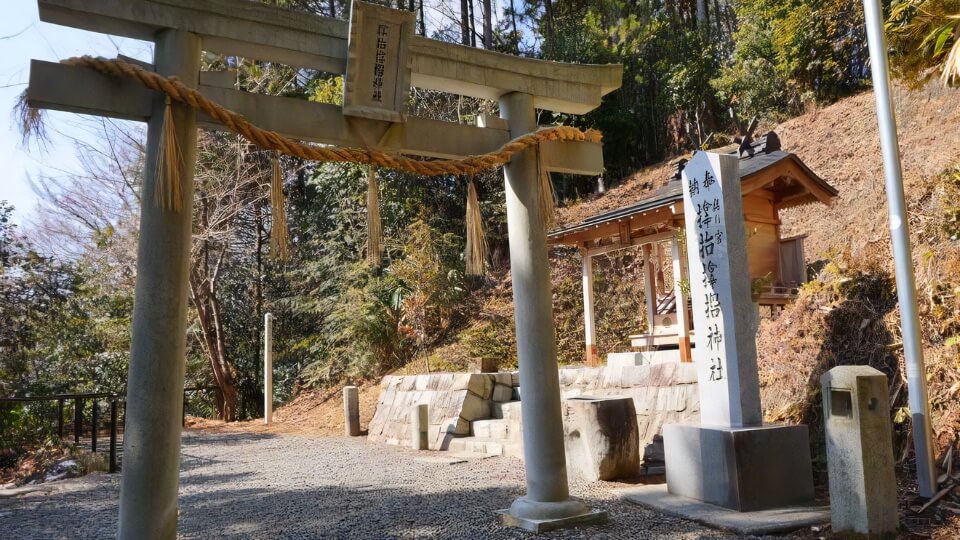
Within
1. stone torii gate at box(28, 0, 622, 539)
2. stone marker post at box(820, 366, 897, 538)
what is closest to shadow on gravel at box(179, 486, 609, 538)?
stone torii gate at box(28, 0, 622, 539)

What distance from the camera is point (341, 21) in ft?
14.1

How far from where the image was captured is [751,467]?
497cm

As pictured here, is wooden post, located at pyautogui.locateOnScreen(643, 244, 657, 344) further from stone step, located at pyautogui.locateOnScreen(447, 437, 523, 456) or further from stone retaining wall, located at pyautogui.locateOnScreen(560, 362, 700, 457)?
stone step, located at pyautogui.locateOnScreen(447, 437, 523, 456)

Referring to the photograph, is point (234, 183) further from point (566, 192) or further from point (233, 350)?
point (566, 192)

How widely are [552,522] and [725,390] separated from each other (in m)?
1.98

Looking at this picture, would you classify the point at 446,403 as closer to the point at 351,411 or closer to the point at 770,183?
the point at 351,411

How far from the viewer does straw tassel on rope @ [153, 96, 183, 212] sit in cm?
369

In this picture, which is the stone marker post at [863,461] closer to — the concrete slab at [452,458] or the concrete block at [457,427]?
the concrete slab at [452,458]

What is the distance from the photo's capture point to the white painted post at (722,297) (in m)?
5.40

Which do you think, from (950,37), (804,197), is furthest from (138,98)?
(804,197)

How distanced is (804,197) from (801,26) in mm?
9811

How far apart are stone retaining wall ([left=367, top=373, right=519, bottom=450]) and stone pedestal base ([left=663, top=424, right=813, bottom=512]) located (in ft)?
16.2

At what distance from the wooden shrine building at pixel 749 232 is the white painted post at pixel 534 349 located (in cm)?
377

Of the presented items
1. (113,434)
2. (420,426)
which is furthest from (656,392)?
(113,434)
